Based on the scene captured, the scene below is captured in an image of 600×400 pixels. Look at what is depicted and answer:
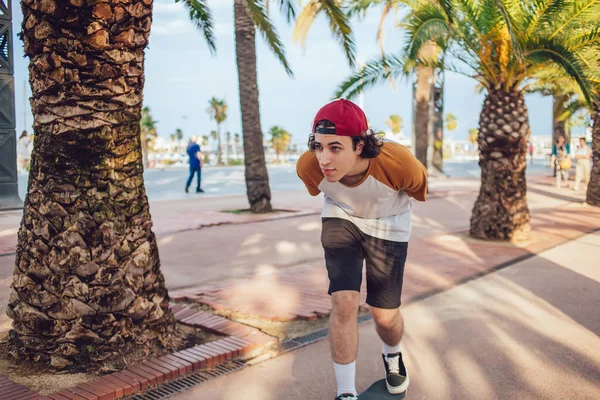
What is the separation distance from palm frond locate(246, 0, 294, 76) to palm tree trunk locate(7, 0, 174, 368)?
187 cm

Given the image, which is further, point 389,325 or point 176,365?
point 176,365

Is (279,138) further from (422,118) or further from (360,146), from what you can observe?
→ (360,146)

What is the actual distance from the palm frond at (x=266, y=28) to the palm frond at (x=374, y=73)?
416cm

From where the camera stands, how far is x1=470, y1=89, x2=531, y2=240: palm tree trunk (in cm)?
884

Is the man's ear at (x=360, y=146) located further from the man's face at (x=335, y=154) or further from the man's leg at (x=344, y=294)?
the man's leg at (x=344, y=294)

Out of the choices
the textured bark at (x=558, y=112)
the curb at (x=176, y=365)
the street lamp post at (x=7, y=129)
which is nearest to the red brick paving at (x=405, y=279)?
the curb at (x=176, y=365)

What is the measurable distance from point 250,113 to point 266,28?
660 cm

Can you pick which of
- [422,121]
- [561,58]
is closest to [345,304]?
[561,58]

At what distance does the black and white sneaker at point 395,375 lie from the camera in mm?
3520

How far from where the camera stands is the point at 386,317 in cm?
341

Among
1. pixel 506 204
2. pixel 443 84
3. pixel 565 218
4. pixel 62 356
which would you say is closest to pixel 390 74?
pixel 506 204

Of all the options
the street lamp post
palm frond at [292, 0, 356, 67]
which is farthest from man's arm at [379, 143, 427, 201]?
the street lamp post

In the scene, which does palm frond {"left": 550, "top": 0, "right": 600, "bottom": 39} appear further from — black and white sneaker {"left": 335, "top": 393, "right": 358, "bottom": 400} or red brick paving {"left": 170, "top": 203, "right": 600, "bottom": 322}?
black and white sneaker {"left": 335, "top": 393, "right": 358, "bottom": 400}

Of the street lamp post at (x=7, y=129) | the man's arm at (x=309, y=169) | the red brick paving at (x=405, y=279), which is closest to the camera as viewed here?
the man's arm at (x=309, y=169)
